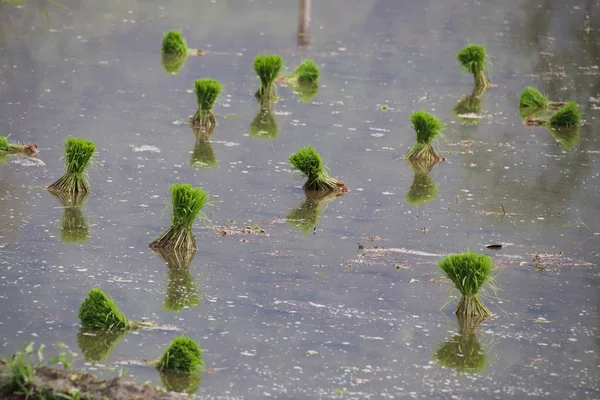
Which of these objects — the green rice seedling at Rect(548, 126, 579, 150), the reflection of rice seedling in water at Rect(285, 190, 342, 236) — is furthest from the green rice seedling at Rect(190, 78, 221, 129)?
the green rice seedling at Rect(548, 126, 579, 150)

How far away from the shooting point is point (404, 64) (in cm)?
2048

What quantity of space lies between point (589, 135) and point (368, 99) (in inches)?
135

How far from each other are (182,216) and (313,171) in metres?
2.69

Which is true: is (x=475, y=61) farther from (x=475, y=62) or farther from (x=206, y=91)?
(x=206, y=91)

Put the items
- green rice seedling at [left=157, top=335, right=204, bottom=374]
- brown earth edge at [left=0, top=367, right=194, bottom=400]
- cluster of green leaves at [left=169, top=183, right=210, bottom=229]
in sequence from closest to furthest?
brown earth edge at [left=0, top=367, right=194, bottom=400] < green rice seedling at [left=157, top=335, right=204, bottom=374] < cluster of green leaves at [left=169, top=183, right=210, bottom=229]

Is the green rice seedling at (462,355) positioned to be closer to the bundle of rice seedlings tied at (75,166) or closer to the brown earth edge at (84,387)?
the brown earth edge at (84,387)

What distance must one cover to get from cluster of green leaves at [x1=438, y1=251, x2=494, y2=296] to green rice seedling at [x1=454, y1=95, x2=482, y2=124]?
7646 millimetres

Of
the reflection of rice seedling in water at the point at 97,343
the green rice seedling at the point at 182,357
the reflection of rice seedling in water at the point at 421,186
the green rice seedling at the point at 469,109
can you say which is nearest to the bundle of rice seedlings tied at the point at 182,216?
Result: the reflection of rice seedling in water at the point at 97,343

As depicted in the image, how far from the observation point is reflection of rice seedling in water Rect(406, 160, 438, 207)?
40.3 ft

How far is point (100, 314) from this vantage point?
315 inches

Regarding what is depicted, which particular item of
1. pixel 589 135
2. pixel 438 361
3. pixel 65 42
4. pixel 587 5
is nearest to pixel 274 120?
pixel 589 135

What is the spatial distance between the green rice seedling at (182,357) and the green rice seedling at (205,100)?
7439 millimetres

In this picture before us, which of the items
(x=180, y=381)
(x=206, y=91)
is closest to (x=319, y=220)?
(x=206, y=91)

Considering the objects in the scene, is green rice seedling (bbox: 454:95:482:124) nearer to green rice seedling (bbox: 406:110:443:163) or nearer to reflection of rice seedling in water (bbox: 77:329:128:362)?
green rice seedling (bbox: 406:110:443:163)
